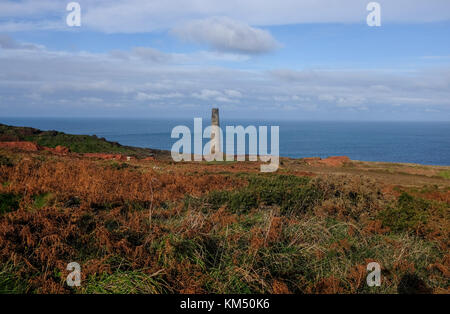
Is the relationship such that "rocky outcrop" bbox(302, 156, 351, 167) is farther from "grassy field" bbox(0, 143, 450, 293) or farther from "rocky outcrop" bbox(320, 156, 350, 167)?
"grassy field" bbox(0, 143, 450, 293)

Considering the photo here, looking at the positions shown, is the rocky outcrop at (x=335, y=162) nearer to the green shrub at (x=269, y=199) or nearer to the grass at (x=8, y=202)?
the green shrub at (x=269, y=199)

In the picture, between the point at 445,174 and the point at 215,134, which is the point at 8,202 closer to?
the point at 215,134

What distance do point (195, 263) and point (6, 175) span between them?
811 centimetres

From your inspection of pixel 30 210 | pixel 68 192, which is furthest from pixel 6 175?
pixel 30 210

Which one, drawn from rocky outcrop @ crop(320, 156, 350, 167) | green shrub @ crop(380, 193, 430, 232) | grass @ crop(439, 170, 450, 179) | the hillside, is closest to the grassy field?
green shrub @ crop(380, 193, 430, 232)

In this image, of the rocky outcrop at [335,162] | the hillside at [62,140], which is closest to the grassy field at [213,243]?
the rocky outcrop at [335,162]

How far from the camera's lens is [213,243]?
6.60 m

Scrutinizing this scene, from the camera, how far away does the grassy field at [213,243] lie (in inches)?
215

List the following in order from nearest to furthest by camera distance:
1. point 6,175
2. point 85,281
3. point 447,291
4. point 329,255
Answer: point 85,281
point 447,291
point 329,255
point 6,175

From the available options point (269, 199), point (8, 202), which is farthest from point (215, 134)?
point (8, 202)
